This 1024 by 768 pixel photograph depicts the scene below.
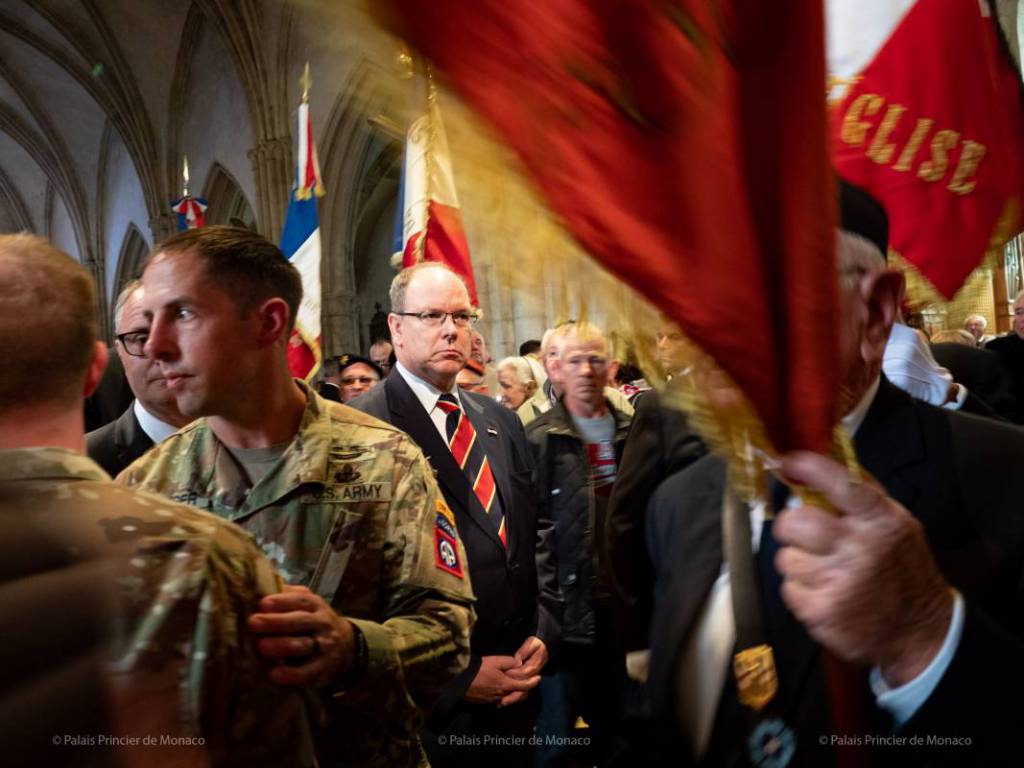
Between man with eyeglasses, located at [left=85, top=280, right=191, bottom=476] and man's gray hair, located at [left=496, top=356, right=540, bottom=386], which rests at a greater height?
man with eyeglasses, located at [left=85, top=280, right=191, bottom=476]

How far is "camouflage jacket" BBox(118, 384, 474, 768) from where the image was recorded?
4.38ft

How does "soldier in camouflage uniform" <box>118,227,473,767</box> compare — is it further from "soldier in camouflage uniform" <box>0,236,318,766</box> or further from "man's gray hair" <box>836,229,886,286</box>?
"man's gray hair" <box>836,229,886,286</box>

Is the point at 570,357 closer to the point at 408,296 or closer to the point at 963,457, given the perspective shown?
the point at 408,296

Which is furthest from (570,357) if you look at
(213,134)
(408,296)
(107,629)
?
(213,134)

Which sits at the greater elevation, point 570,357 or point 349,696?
point 570,357


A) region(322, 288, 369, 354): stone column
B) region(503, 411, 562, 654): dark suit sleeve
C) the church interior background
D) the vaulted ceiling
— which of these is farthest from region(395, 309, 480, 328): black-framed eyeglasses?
region(322, 288, 369, 354): stone column

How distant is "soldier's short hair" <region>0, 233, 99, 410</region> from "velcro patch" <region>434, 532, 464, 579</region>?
2.43 feet

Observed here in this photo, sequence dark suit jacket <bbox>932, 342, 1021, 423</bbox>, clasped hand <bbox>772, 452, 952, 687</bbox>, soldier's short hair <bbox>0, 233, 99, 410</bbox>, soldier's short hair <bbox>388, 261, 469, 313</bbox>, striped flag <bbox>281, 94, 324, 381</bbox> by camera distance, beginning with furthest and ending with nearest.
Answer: striped flag <bbox>281, 94, 324, 381</bbox> < dark suit jacket <bbox>932, 342, 1021, 423</bbox> < soldier's short hair <bbox>388, 261, 469, 313</bbox> < soldier's short hair <bbox>0, 233, 99, 410</bbox> < clasped hand <bbox>772, 452, 952, 687</bbox>

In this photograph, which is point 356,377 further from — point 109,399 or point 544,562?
point 544,562

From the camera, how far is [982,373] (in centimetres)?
332

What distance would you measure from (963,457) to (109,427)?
86.0 inches

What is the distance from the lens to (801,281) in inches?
22.7

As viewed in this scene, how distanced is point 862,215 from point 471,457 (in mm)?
1658

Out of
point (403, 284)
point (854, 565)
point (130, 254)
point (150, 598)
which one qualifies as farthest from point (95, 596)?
point (130, 254)
